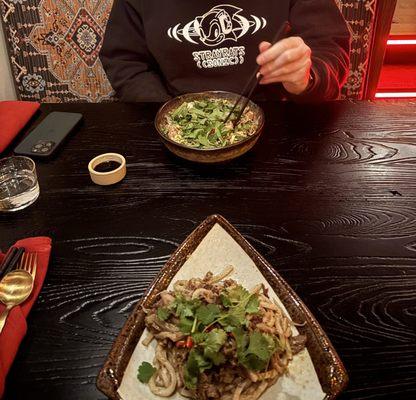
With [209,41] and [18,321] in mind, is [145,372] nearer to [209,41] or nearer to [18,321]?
[18,321]

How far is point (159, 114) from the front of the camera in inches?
68.4

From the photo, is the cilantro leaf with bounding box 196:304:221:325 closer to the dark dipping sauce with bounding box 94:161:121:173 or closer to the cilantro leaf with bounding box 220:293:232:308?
the cilantro leaf with bounding box 220:293:232:308

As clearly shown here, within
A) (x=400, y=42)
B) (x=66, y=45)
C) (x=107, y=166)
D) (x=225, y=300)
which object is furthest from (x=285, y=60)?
(x=400, y=42)

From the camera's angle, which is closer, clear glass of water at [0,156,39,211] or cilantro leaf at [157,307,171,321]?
cilantro leaf at [157,307,171,321]

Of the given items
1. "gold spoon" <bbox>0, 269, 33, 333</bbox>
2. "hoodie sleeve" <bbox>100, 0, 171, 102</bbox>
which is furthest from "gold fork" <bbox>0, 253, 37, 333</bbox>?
"hoodie sleeve" <bbox>100, 0, 171, 102</bbox>

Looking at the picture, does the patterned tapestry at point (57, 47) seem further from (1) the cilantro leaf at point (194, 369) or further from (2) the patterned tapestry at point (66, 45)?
(1) the cilantro leaf at point (194, 369)

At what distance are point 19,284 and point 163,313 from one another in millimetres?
437

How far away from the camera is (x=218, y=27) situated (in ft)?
6.81

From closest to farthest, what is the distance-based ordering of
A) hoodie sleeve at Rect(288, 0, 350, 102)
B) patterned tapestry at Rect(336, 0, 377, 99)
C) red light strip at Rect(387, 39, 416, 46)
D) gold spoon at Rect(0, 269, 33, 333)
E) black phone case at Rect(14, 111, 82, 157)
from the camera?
gold spoon at Rect(0, 269, 33, 333)
black phone case at Rect(14, 111, 82, 157)
hoodie sleeve at Rect(288, 0, 350, 102)
patterned tapestry at Rect(336, 0, 377, 99)
red light strip at Rect(387, 39, 416, 46)

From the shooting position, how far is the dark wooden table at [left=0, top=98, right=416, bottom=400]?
3.48 feet

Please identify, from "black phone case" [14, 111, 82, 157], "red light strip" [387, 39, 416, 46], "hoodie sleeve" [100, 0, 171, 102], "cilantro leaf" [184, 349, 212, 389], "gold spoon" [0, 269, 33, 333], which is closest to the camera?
"cilantro leaf" [184, 349, 212, 389]

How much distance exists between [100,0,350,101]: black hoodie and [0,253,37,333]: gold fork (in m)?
1.14

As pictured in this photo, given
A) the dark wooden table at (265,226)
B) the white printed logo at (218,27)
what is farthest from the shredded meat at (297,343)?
the white printed logo at (218,27)

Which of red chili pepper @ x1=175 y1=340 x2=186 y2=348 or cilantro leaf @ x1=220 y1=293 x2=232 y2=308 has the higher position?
cilantro leaf @ x1=220 y1=293 x2=232 y2=308
